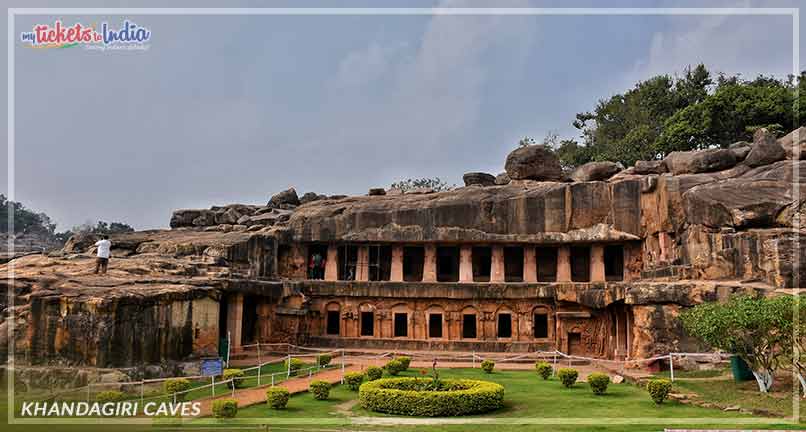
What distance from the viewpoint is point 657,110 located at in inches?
2003

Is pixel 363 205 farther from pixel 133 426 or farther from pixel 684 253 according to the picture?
pixel 133 426

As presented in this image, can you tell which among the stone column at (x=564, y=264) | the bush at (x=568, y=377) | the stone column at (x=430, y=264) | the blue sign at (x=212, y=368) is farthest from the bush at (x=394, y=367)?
the stone column at (x=564, y=264)

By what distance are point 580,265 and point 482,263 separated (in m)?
4.63

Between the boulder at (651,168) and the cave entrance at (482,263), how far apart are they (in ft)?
25.4

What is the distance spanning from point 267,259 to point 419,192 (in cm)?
806

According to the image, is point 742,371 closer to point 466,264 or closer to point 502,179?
point 466,264

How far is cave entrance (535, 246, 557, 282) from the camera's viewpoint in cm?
3184

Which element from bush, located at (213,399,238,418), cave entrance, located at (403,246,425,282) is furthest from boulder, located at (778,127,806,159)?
bush, located at (213,399,238,418)

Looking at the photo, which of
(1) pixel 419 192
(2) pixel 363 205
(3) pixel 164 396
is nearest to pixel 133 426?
(3) pixel 164 396

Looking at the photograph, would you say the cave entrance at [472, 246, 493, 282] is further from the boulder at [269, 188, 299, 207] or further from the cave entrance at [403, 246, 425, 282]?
the boulder at [269, 188, 299, 207]

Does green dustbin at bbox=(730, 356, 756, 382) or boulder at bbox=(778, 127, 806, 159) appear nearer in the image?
green dustbin at bbox=(730, 356, 756, 382)

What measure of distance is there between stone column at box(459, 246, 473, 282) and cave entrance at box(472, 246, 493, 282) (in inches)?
76.2

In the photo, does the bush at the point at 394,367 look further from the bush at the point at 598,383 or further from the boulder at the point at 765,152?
the boulder at the point at 765,152

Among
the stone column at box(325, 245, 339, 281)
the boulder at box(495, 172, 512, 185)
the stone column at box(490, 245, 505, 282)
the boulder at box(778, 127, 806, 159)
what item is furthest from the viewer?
the boulder at box(495, 172, 512, 185)
